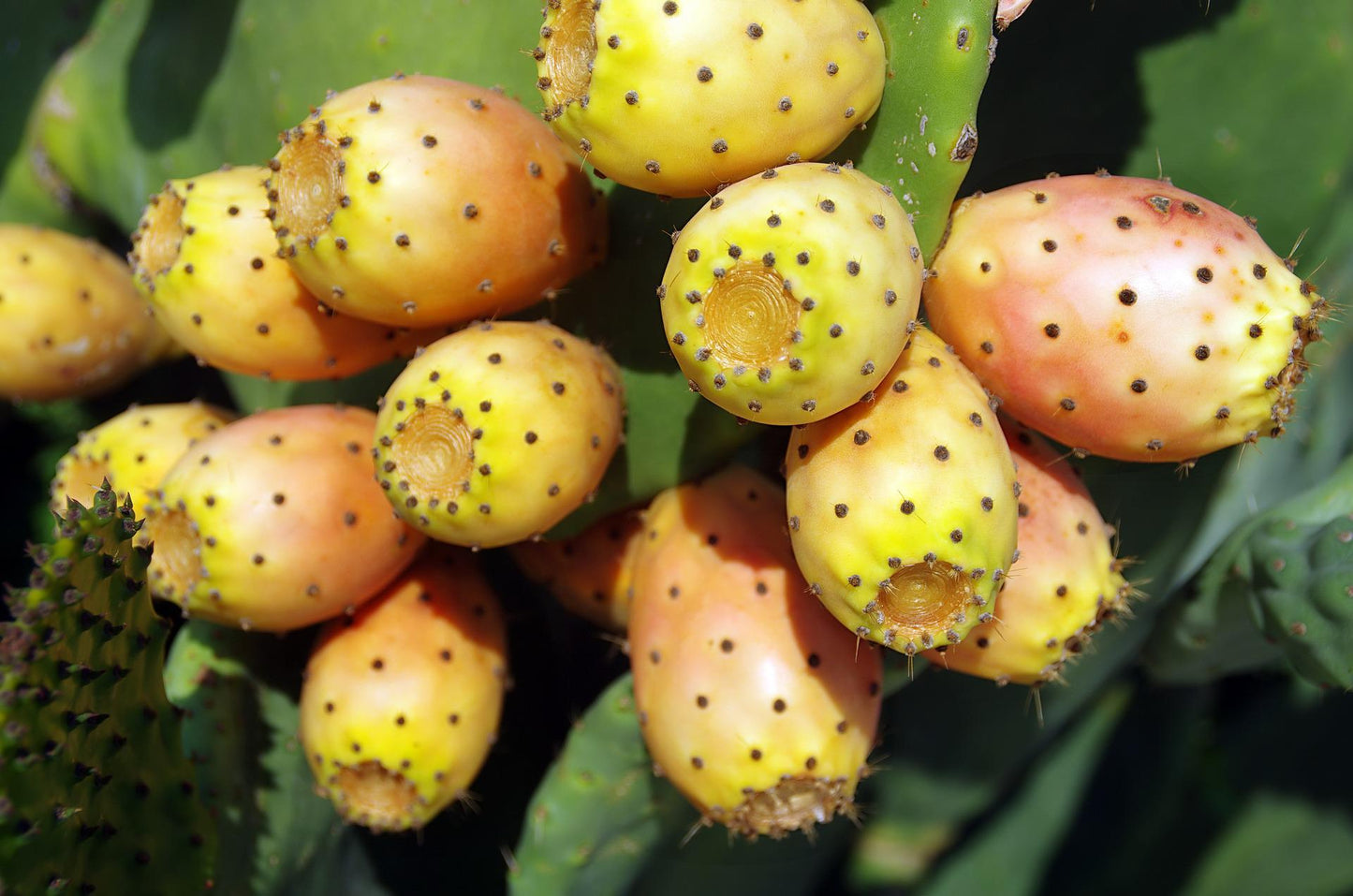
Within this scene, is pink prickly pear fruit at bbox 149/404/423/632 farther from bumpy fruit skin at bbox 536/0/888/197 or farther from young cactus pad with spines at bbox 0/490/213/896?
bumpy fruit skin at bbox 536/0/888/197

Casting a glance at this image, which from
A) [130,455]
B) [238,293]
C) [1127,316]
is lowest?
[130,455]

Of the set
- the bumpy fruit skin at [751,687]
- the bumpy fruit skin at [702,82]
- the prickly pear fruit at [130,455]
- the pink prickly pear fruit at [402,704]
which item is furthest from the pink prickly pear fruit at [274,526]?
the bumpy fruit skin at [702,82]

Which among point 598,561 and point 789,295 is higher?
point 789,295

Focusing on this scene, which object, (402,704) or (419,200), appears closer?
(419,200)

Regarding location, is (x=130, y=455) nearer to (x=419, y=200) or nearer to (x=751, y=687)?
(x=419, y=200)

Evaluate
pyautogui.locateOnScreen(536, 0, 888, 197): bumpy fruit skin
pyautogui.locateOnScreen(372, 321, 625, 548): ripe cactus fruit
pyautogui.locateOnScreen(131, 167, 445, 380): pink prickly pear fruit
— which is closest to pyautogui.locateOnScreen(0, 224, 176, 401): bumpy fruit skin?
pyautogui.locateOnScreen(131, 167, 445, 380): pink prickly pear fruit

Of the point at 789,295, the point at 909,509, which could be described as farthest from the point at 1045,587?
the point at 789,295

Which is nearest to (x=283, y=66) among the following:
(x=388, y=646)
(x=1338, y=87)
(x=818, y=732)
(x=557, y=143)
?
(x=557, y=143)

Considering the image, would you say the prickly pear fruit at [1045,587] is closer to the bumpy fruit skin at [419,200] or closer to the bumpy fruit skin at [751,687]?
the bumpy fruit skin at [751,687]
